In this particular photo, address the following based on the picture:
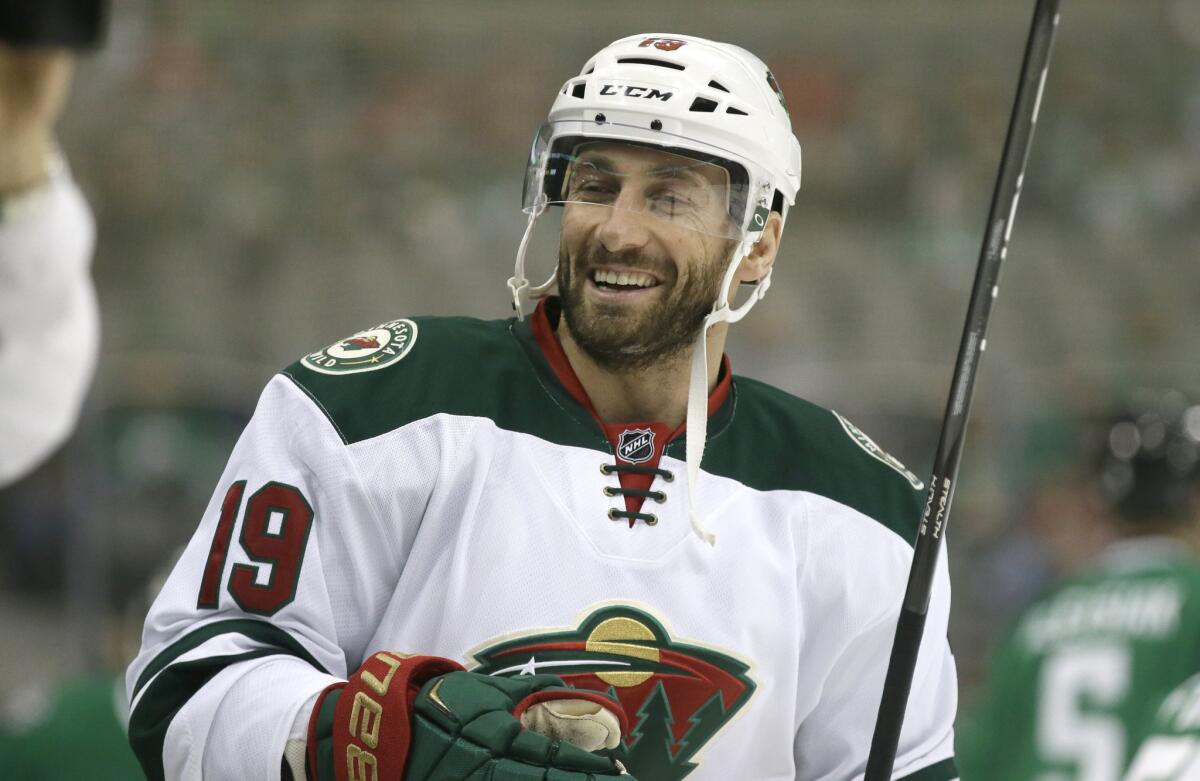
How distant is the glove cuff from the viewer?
1929mm

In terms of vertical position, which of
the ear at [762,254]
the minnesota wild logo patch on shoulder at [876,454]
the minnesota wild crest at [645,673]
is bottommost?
the minnesota wild crest at [645,673]

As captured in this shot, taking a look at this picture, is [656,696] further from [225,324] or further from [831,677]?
[225,324]

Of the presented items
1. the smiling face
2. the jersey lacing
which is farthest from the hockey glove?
the smiling face

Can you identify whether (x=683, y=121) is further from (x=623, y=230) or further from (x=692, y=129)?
(x=623, y=230)

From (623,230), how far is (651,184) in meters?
0.09

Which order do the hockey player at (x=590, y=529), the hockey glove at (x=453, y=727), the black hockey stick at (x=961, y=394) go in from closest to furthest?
1. the hockey glove at (x=453, y=727)
2. the hockey player at (x=590, y=529)
3. the black hockey stick at (x=961, y=394)

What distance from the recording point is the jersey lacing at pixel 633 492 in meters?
2.29

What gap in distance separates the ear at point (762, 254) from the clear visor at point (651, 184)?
14 centimetres

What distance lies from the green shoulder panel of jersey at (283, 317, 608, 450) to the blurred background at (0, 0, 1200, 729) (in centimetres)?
320

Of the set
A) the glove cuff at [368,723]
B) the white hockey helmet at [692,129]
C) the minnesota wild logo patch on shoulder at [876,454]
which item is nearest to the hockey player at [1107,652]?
the minnesota wild logo patch on shoulder at [876,454]

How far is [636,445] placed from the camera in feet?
7.76

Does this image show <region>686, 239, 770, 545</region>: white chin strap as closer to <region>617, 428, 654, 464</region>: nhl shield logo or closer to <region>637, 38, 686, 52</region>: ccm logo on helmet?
<region>617, 428, 654, 464</region>: nhl shield logo

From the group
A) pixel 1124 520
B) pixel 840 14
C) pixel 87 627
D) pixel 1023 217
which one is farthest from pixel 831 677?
pixel 840 14

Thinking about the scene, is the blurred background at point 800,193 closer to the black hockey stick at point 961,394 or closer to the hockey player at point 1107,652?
the hockey player at point 1107,652
